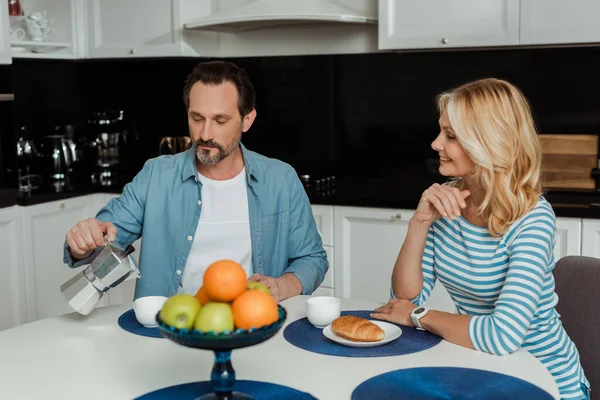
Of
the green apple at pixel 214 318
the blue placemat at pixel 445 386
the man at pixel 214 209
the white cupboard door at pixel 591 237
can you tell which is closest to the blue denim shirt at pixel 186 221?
the man at pixel 214 209

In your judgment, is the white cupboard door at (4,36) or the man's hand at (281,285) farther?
the white cupboard door at (4,36)

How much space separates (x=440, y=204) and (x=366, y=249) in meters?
1.71

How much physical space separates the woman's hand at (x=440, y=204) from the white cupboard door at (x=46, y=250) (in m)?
2.22

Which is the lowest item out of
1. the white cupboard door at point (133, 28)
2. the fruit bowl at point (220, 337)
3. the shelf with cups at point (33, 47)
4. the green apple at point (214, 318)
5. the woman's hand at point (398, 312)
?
the woman's hand at point (398, 312)

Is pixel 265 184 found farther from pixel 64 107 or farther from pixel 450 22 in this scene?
pixel 64 107

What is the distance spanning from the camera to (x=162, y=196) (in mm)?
2436

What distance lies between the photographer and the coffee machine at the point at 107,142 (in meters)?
4.46

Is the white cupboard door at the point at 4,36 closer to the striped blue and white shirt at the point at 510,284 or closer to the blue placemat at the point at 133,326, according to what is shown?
the blue placemat at the point at 133,326

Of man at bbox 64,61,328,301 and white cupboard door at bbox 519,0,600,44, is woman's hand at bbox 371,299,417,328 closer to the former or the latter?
man at bbox 64,61,328,301

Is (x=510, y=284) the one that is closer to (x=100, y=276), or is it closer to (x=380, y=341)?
(x=380, y=341)

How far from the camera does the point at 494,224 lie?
6.13 feet

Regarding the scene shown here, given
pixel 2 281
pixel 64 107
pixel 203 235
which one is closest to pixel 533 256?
pixel 203 235

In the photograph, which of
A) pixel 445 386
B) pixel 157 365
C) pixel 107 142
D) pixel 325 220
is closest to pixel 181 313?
pixel 157 365

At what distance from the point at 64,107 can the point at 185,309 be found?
137 inches
